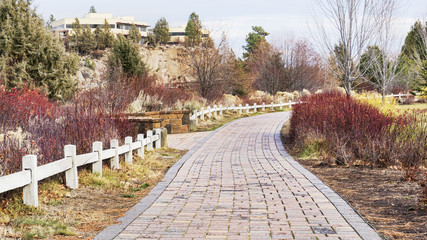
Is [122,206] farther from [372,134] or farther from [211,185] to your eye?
[372,134]

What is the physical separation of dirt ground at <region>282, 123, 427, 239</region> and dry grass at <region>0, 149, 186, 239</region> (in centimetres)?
347

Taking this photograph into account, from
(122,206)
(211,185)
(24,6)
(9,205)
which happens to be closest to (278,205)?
(211,185)

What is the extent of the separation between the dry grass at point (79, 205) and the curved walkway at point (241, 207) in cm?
33

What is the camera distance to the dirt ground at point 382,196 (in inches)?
207

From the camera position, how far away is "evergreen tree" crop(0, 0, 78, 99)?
55.7ft

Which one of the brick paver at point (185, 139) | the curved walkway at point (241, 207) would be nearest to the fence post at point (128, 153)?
the curved walkway at point (241, 207)

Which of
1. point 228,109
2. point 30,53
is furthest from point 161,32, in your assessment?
point 30,53

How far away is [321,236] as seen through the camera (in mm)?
4824

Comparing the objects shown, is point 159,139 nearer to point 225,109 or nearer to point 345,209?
point 345,209

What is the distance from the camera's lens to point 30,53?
1752 cm

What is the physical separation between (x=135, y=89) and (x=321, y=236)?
1701 cm

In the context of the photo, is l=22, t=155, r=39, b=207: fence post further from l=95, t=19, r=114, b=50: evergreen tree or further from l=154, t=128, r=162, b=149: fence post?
l=95, t=19, r=114, b=50: evergreen tree

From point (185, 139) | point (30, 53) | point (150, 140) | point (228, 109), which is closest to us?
point (150, 140)

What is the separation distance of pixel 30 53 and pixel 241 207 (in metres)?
14.4
